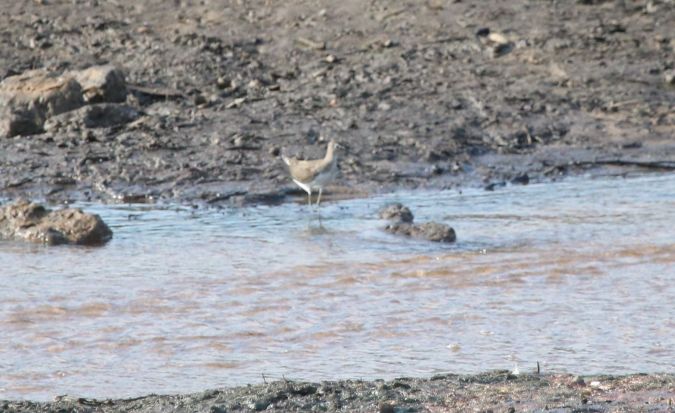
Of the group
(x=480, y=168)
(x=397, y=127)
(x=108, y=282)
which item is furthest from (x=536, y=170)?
(x=108, y=282)

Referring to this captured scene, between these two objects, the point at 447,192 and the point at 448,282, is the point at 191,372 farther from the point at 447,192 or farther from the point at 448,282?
the point at 447,192

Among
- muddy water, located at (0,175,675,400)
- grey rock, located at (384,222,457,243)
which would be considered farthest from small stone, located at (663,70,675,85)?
grey rock, located at (384,222,457,243)

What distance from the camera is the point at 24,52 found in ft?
43.4

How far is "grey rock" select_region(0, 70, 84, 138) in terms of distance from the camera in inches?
465

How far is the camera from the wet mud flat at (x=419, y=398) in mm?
5457

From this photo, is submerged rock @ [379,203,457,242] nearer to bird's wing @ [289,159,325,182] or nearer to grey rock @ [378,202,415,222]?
grey rock @ [378,202,415,222]

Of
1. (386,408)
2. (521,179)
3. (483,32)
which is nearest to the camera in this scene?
(386,408)

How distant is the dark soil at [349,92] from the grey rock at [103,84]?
19 cm

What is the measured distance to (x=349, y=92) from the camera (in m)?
12.6

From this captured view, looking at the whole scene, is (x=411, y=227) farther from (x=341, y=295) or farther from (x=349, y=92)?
(x=349, y=92)

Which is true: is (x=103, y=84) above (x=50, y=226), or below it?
above

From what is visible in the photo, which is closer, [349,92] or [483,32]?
[349,92]

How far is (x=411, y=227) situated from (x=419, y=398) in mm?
4080

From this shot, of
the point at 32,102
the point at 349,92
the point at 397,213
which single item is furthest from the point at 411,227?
the point at 32,102
